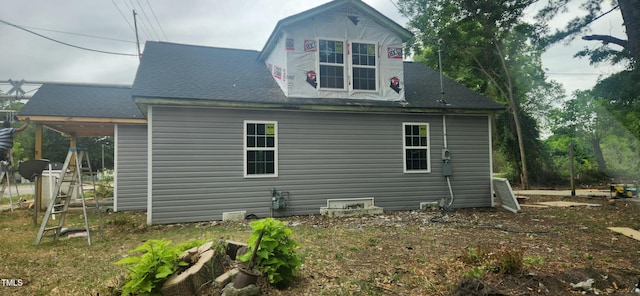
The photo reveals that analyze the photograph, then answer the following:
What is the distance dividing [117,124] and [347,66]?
271 inches

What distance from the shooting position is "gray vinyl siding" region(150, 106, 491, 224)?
7.54 m

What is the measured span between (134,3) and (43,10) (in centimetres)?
702

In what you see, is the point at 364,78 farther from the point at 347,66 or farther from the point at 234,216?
the point at 234,216

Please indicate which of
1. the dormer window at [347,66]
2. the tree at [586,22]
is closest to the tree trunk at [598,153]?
the tree at [586,22]

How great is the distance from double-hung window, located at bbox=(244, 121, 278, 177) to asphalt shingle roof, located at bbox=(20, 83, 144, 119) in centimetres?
397

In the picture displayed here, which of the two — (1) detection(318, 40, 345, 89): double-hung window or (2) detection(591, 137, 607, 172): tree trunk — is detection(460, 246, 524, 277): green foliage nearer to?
(1) detection(318, 40, 345, 89): double-hung window

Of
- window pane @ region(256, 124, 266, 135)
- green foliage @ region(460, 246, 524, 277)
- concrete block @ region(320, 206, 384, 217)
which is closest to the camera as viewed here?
green foliage @ region(460, 246, 524, 277)

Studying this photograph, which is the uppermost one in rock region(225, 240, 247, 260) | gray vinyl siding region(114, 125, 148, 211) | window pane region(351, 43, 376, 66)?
window pane region(351, 43, 376, 66)

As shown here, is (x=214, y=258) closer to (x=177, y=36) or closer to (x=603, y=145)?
Result: (x=177, y=36)

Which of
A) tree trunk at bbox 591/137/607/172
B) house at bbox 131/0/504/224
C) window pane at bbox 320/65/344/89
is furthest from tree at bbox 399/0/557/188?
A: window pane at bbox 320/65/344/89

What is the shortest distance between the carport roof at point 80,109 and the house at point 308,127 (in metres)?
0.75

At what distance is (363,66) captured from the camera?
29.9 feet

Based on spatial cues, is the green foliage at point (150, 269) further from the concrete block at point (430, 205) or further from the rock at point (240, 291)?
the concrete block at point (430, 205)

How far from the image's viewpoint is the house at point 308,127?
760cm
